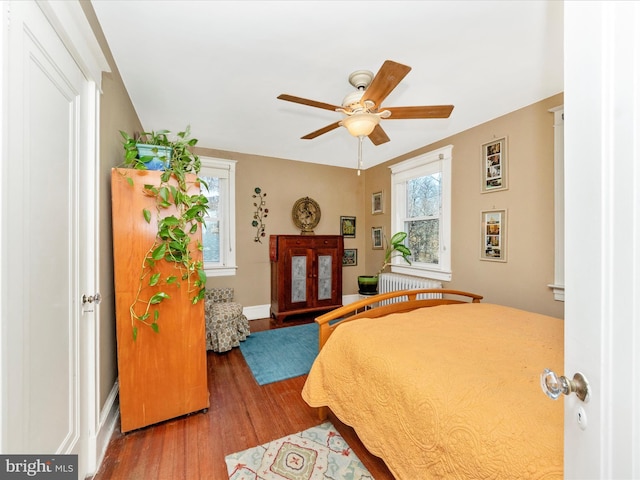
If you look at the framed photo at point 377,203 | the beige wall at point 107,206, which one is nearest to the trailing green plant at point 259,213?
the framed photo at point 377,203

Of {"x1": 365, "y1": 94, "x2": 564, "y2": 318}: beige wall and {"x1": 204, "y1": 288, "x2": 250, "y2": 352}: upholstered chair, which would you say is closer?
{"x1": 365, "y1": 94, "x2": 564, "y2": 318}: beige wall

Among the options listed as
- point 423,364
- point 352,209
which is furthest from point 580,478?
point 352,209

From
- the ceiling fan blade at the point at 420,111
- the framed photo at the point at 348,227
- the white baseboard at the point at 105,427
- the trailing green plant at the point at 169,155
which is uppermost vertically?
the ceiling fan blade at the point at 420,111

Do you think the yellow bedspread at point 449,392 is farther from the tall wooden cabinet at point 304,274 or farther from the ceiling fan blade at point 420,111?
the tall wooden cabinet at point 304,274

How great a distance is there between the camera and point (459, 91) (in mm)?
2307

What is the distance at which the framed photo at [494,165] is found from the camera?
2.69m

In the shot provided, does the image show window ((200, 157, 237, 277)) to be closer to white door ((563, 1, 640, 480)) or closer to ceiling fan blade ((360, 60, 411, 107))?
ceiling fan blade ((360, 60, 411, 107))

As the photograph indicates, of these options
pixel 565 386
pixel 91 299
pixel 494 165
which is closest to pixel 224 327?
pixel 91 299

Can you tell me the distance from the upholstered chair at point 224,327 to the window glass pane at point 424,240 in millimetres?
2513

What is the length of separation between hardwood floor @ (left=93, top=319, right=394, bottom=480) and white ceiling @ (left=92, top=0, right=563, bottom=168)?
2.51m

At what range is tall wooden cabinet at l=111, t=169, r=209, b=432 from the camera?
1672 mm

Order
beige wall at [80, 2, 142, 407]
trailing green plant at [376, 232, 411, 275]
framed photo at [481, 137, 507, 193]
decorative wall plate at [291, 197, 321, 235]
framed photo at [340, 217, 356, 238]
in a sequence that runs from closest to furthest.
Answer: beige wall at [80, 2, 142, 407] < framed photo at [481, 137, 507, 193] < trailing green plant at [376, 232, 411, 275] < decorative wall plate at [291, 197, 321, 235] < framed photo at [340, 217, 356, 238]

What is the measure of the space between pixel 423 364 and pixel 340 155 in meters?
3.39

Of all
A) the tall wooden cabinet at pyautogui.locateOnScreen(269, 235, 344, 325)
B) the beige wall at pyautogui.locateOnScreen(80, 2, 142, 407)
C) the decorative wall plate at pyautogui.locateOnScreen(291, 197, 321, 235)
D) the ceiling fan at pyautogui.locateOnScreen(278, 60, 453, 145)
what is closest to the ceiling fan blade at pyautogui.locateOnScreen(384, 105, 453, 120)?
the ceiling fan at pyautogui.locateOnScreen(278, 60, 453, 145)
